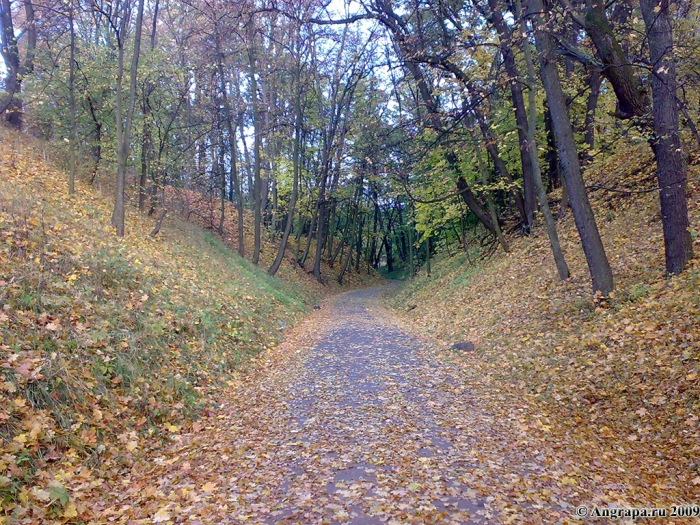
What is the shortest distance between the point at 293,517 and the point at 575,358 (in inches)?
229

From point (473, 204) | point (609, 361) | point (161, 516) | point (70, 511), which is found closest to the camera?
point (70, 511)

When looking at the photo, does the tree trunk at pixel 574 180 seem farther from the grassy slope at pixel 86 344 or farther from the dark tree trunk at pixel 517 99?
the grassy slope at pixel 86 344

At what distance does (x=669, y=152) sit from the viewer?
26.6 ft

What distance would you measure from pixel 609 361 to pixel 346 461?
467 cm

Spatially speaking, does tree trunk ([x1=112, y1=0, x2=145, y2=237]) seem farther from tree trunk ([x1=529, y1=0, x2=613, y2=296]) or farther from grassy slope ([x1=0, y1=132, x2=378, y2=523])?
tree trunk ([x1=529, y1=0, x2=613, y2=296])

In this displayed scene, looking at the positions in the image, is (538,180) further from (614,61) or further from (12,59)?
(12,59)

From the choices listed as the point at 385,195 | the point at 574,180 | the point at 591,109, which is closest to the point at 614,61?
the point at 574,180

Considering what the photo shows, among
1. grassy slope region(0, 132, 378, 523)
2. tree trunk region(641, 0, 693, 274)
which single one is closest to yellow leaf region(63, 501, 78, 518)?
grassy slope region(0, 132, 378, 523)

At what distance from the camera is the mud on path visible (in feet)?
12.9

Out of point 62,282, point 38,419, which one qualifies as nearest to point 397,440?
point 38,419

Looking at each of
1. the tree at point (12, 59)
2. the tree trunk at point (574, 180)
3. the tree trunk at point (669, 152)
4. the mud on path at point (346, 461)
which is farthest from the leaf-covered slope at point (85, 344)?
the tree trunk at point (669, 152)

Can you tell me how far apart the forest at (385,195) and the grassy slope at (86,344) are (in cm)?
4

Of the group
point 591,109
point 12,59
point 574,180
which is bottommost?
point 574,180

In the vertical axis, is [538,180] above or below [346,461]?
above
